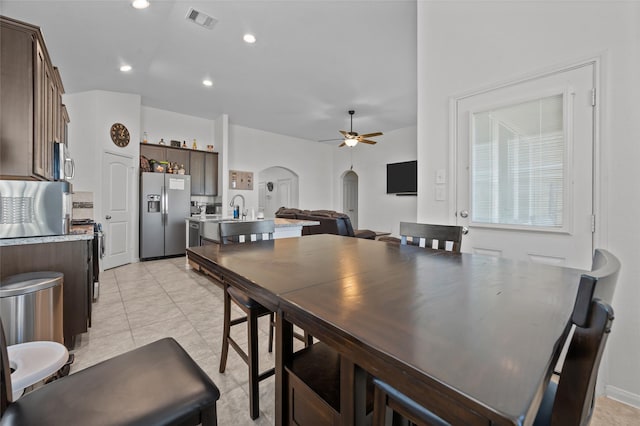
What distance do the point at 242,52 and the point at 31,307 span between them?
3547mm

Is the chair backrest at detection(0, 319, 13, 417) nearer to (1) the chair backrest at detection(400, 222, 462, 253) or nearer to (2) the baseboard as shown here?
(1) the chair backrest at detection(400, 222, 462, 253)

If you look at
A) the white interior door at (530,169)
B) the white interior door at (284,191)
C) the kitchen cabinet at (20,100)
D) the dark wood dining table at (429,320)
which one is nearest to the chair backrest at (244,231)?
the dark wood dining table at (429,320)

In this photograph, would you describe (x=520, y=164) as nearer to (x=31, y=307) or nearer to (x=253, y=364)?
(x=253, y=364)

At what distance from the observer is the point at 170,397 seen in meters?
0.83

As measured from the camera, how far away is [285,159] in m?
8.02

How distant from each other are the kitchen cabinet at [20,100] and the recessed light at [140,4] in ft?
3.65

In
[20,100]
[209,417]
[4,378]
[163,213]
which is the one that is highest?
[20,100]

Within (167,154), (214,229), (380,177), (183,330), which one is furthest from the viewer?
(380,177)

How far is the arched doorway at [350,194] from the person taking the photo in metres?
9.01

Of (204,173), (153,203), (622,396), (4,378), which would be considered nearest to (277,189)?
(204,173)

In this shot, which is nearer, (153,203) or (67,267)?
(67,267)

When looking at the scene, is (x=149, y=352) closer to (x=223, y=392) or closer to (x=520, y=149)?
(x=223, y=392)

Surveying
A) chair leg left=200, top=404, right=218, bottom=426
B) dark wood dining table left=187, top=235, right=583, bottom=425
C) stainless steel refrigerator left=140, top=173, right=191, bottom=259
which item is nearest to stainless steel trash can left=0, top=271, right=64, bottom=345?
dark wood dining table left=187, top=235, right=583, bottom=425

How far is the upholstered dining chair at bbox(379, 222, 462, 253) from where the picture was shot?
181 cm
